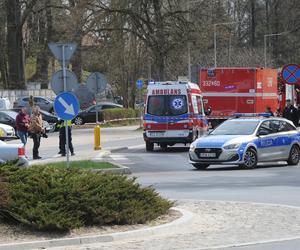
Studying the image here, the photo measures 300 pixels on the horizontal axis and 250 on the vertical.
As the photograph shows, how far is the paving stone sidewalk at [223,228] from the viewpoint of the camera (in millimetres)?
9242

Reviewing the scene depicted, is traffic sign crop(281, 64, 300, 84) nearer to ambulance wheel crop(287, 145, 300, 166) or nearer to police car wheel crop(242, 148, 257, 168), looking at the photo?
ambulance wheel crop(287, 145, 300, 166)

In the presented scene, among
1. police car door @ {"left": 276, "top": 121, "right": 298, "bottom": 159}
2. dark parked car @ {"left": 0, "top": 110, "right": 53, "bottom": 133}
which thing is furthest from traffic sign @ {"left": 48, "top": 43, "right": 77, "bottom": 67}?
dark parked car @ {"left": 0, "top": 110, "right": 53, "bottom": 133}

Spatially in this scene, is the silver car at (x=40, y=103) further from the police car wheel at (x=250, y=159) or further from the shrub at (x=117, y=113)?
the police car wheel at (x=250, y=159)

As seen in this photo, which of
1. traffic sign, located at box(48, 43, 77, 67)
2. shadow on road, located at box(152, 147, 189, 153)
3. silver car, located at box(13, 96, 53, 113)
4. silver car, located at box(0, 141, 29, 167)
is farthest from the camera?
silver car, located at box(13, 96, 53, 113)

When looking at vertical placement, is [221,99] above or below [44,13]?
below

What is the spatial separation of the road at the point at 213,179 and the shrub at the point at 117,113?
21.9 metres

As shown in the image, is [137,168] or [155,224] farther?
[137,168]

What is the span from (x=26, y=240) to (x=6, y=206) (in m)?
0.78

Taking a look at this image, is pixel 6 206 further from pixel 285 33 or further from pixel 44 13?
pixel 285 33

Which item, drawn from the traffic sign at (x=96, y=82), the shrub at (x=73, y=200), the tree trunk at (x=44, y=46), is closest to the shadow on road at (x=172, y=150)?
the traffic sign at (x=96, y=82)

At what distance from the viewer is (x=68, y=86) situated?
63.9 ft

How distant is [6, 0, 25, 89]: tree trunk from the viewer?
55500 mm

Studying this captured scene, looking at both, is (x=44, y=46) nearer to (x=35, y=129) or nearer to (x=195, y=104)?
(x=195, y=104)

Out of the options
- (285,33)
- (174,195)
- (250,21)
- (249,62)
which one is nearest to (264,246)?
(174,195)
